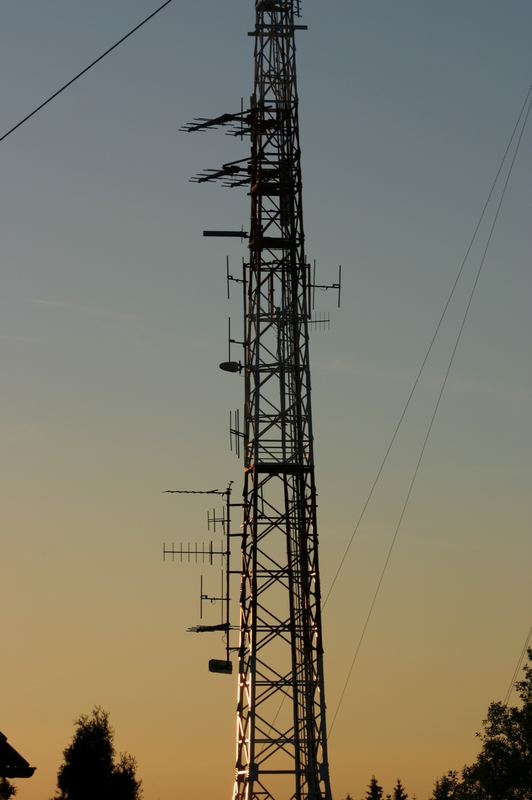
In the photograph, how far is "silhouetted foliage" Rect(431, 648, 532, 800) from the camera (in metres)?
71.8

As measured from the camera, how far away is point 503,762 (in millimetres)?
72500

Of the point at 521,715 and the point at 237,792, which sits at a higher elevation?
the point at 521,715

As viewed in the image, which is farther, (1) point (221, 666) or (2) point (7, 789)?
(2) point (7, 789)

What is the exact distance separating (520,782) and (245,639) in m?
18.9

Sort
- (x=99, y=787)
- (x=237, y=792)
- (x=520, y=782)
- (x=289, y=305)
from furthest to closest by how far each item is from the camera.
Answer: (x=99, y=787) < (x=520, y=782) < (x=289, y=305) < (x=237, y=792)

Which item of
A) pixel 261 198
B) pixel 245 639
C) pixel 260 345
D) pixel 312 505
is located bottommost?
pixel 245 639

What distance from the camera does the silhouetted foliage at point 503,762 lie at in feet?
236

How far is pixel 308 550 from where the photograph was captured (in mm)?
58281

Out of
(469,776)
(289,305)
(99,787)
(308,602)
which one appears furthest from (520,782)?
(99,787)

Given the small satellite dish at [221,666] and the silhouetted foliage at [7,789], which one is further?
the silhouetted foliage at [7,789]

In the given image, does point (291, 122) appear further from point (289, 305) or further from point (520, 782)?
Answer: point (520, 782)

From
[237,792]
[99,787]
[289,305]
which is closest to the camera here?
[237,792]

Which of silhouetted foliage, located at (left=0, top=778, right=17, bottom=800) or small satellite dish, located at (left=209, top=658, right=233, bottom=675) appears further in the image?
silhouetted foliage, located at (left=0, top=778, right=17, bottom=800)

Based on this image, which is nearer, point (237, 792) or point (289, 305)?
point (237, 792)
